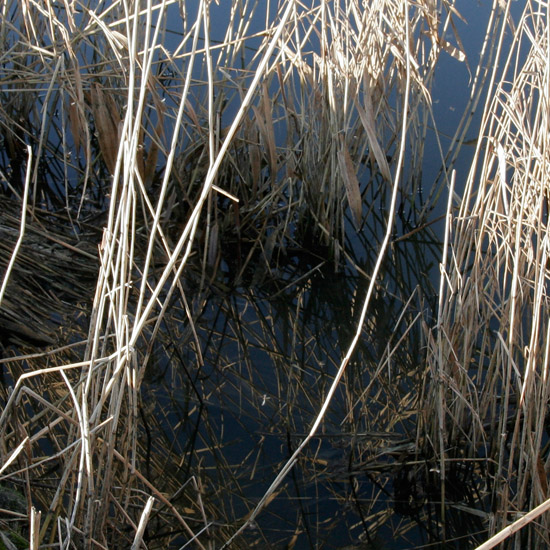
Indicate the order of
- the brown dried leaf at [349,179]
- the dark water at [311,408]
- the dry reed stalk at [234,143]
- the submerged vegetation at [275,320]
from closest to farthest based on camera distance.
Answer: the submerged vegetation at [275,320], the dark water at [311,408], the dry reed stalk at [234,143], the brown dried leaf at [349,179]

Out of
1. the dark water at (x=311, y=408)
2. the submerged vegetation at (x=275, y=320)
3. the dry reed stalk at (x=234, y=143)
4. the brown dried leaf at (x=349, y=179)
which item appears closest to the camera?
the submerged vegetation at (x=275, y=320)

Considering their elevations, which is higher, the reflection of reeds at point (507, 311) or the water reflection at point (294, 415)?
the reflection of reeds at point (507, 311)

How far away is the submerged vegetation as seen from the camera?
3.28ft

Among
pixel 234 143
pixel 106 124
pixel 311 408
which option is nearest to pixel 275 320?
pixel 311 408

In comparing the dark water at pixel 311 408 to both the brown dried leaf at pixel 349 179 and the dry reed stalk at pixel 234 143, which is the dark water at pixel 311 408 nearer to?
the dry reed stalk at pixel 234 143

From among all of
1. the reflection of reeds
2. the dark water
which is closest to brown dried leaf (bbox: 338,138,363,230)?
the dark water

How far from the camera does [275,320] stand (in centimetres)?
192

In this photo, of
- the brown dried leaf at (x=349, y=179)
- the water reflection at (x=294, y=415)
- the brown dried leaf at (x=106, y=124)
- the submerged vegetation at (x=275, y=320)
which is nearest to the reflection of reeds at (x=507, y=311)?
the submerged vegetation at (x=275, y=320)

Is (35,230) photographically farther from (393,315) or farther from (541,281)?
(541,281)

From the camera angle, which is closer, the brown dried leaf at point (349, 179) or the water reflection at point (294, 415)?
the water reflection at point (294, 415)

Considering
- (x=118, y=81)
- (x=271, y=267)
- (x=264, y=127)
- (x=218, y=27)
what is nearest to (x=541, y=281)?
(x=264, y=127)

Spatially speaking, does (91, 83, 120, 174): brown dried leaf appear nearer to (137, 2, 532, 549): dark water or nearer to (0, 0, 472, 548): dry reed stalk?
(0, 0, 472, 548): dry reed stalk

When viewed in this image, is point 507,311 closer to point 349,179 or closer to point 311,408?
point 311,408

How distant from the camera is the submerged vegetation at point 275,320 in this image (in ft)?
3.28
